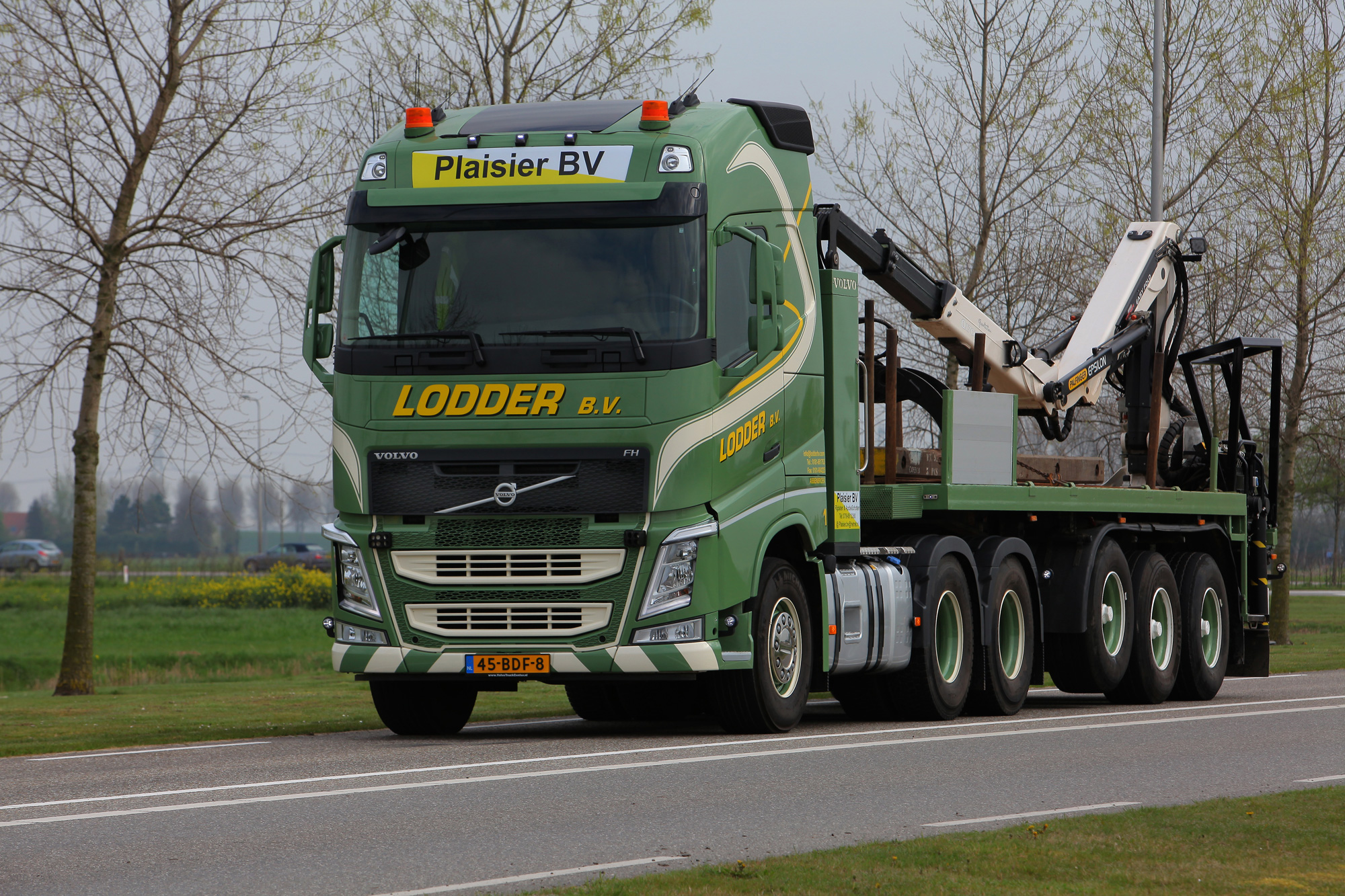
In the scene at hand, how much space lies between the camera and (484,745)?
452 inches

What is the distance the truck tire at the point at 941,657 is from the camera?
45.0 feet

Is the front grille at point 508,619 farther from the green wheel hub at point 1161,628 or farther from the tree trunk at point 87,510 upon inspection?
the tree trunk at point 87,510

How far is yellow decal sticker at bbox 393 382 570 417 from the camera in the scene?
1110cm

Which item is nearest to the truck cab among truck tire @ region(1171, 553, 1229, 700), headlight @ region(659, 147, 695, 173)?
headlight @ region(659, 147, 695, 173)

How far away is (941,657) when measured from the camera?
558 inches

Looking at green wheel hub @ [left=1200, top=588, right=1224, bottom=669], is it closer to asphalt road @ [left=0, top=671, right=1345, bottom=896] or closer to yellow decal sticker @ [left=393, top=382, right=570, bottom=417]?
asphalt road @ [left=0, top=671, right=1345, bottom=896]

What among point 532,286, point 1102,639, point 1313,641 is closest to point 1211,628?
point 1102,639

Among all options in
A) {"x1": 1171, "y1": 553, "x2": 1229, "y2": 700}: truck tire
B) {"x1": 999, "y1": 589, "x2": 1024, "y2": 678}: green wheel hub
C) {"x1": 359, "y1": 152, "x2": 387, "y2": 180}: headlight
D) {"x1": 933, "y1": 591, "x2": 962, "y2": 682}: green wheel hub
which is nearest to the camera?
{"x1": 359, "y1": 152, "x2": 387, "y2": 180}: headlight

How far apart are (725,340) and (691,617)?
1767 millimetres

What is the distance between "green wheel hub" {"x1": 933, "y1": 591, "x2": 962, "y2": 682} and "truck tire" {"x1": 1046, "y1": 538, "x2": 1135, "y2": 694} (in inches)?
77.8

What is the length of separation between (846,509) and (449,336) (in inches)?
134

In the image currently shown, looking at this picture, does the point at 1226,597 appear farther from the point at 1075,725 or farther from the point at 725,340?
the point at 725,340

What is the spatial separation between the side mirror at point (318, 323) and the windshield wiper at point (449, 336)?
1.21 feet

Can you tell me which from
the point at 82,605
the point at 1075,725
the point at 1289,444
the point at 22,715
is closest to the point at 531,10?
the point at 82,605
